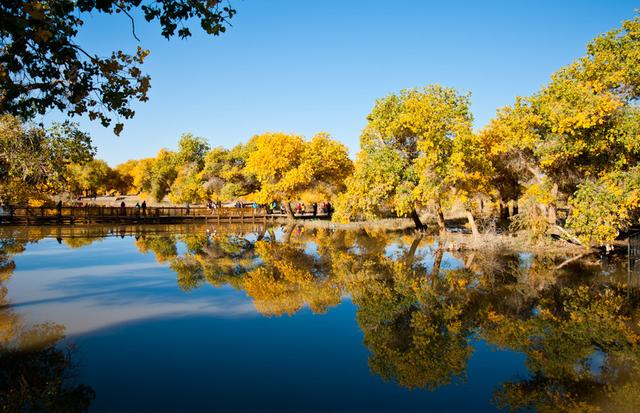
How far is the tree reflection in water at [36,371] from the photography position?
6.36 m

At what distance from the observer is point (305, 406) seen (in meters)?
6.55

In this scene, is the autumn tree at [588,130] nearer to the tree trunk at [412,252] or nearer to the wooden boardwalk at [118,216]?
the tree trunk at [412,252]

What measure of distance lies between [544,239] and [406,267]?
Answer: 872 cm

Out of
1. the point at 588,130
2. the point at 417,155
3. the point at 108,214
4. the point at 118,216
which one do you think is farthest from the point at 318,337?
the point at 108,214

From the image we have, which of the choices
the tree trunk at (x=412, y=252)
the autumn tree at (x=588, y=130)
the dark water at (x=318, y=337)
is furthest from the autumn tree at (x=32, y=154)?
the autumn tree at (x=588, y=130)

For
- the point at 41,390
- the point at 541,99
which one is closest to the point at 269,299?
the point at 41,390

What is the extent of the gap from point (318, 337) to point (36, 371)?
5.10 metres

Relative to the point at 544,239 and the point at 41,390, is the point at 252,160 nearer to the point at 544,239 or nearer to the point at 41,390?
the point at 544,239

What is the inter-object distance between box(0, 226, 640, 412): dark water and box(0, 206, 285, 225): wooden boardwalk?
2075 cm

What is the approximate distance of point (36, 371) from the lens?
24.4 feet

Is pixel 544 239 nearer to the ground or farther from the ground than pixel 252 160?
nearer to the ground

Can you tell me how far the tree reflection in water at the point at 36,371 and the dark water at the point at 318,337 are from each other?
1.3 inches

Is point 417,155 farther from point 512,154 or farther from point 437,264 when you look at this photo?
point 437,264

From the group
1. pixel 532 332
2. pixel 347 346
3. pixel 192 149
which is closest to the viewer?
pixel 347 346
